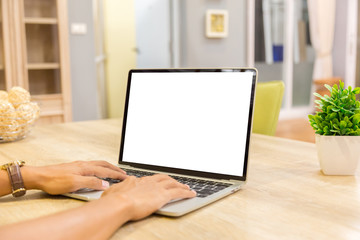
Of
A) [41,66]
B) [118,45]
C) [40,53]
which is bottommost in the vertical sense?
[41,66]

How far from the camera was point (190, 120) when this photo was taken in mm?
914

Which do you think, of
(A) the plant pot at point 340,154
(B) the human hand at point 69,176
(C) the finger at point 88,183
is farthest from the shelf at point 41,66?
(A) the plant pot at point 340,154

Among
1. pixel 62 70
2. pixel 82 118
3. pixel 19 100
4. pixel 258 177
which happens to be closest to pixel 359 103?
pixel 258 177

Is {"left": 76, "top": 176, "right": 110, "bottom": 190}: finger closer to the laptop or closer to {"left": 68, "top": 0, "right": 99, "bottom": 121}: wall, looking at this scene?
the laptop

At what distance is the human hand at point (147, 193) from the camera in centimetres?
63

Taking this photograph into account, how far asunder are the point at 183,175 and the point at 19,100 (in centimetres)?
77

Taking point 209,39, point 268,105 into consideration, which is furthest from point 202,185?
point 209,39

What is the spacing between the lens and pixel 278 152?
45.4 inches

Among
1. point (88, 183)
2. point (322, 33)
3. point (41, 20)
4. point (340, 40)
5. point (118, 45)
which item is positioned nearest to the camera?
point (88, 183)

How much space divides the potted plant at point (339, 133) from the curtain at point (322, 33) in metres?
5.70

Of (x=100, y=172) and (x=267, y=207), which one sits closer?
(x=267, y=207)

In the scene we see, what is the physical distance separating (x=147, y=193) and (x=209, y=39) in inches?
178

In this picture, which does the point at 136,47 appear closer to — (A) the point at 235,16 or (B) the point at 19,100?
(A) the point at 235,16

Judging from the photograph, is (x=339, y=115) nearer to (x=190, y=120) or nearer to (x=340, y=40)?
(x=190, y=120)
